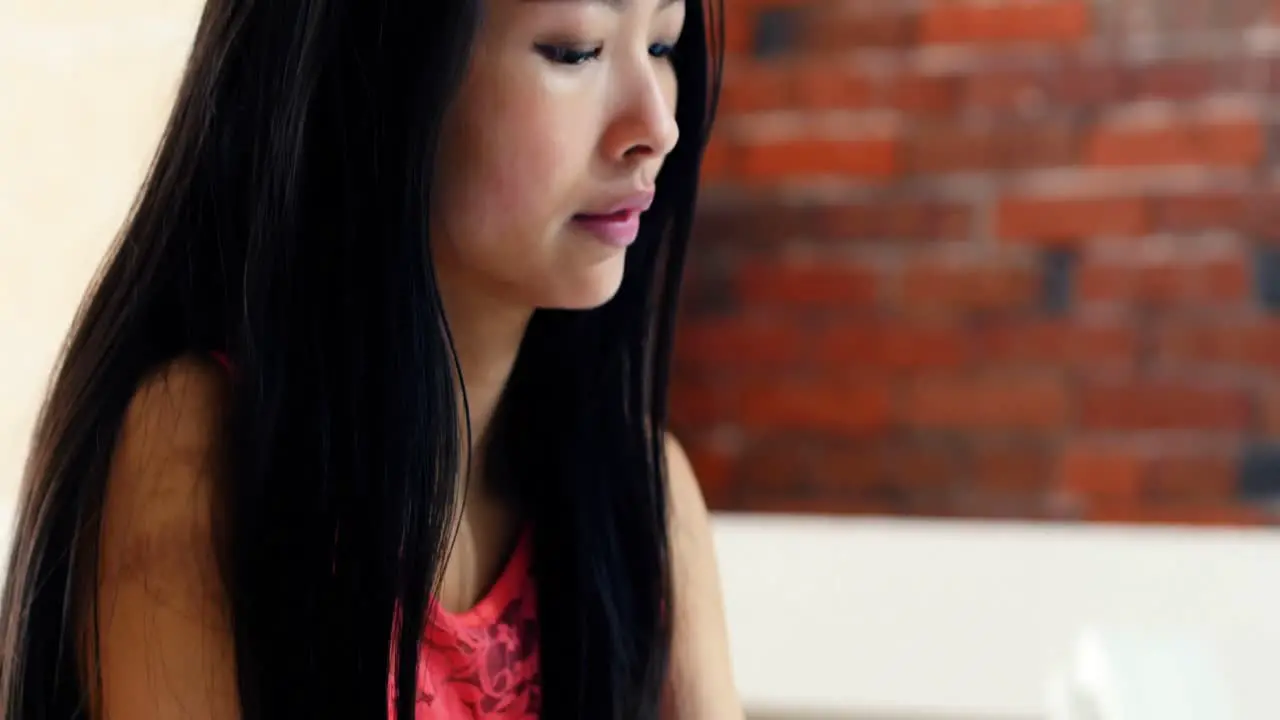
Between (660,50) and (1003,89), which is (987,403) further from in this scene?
(660,50)

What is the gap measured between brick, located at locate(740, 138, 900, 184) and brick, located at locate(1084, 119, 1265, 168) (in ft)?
0.73

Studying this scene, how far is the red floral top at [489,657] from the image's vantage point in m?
0.78

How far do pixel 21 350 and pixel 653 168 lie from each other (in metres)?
1.04

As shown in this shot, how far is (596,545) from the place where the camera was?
2.95 ft

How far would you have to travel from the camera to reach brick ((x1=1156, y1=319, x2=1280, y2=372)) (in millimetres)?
1327

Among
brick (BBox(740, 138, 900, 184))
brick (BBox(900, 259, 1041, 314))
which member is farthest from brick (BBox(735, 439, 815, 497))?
brick (BBox(740, 138, 900, 184))

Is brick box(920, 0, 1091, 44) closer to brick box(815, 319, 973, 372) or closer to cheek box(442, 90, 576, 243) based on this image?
brick box(815, 319, 973, 372)

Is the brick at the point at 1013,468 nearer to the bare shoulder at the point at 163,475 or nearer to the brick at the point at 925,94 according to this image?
the brick at the point at 925,94

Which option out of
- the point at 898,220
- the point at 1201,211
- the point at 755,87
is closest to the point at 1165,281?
the point at 1201,211

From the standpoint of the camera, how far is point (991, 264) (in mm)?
1372

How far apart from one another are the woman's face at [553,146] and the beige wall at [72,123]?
33.0 inches

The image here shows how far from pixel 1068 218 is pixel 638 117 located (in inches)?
31.2

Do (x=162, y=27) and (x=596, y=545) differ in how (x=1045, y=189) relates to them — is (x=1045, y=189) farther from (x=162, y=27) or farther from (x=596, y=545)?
(x=162, y=27)

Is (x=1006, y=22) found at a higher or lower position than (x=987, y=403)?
higher
